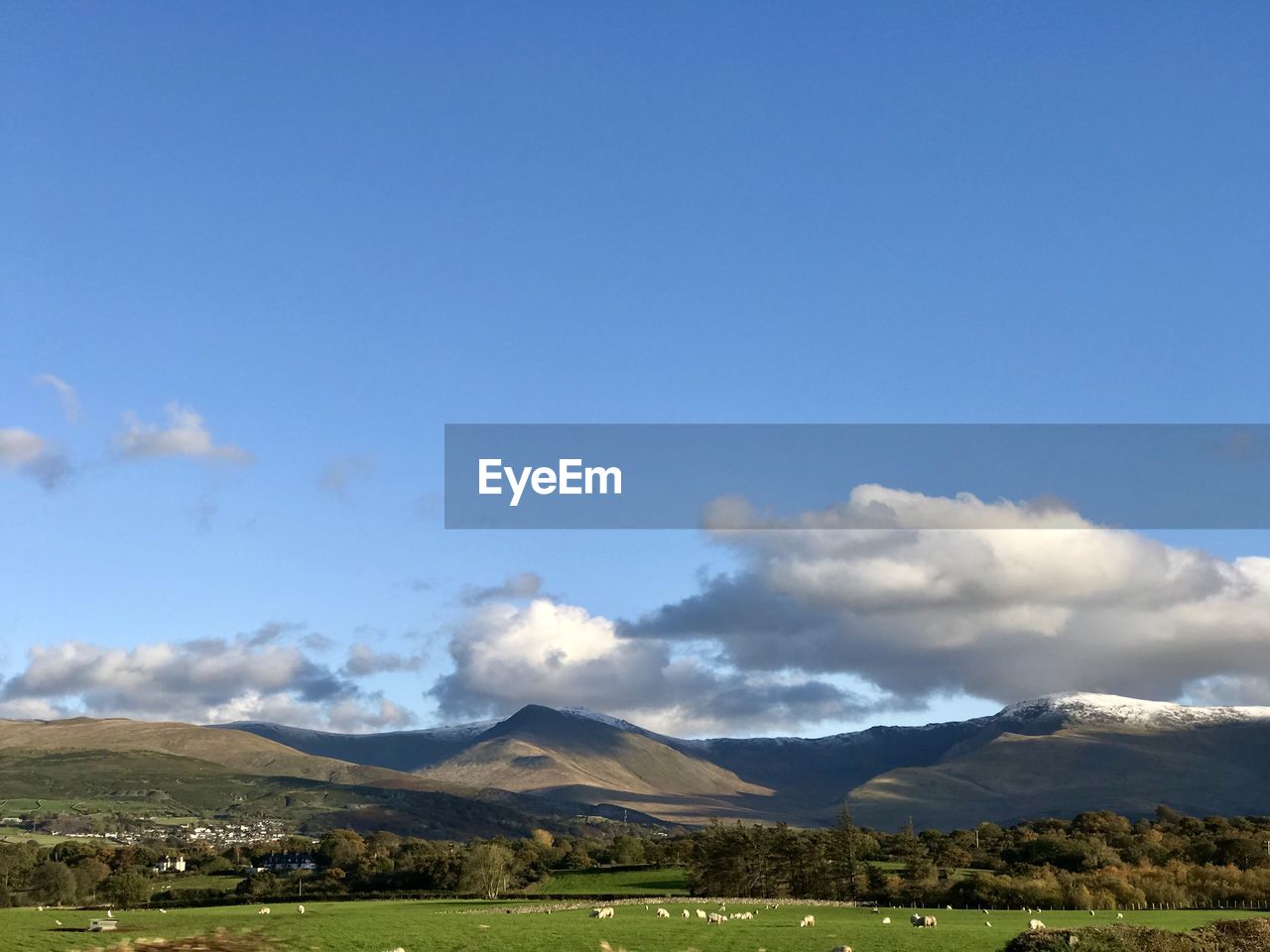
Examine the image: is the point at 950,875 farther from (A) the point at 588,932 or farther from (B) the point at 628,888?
(A) the point at 588,932

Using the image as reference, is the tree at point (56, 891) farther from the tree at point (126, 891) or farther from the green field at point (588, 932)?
the green field at point (588, 932)

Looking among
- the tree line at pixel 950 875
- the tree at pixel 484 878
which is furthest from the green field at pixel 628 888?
the tree at pixel 484 878

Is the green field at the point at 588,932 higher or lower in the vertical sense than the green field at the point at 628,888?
higher

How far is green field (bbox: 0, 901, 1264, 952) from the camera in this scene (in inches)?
3095

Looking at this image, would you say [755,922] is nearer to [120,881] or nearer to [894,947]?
[894,947]

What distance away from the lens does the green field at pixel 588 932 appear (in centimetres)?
7862

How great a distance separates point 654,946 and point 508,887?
12422cm

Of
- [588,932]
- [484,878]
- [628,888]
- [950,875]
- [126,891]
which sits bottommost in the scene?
[628,888]

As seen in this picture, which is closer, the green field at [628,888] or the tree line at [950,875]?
the tree line at [950,875]

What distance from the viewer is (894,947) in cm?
7994

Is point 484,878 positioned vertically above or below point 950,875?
below

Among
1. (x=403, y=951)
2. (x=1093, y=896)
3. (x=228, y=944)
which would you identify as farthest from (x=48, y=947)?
(x=1093, y=896)

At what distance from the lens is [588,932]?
87.4 metres

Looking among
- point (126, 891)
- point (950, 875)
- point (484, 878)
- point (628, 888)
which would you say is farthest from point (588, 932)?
point (126, 891)
